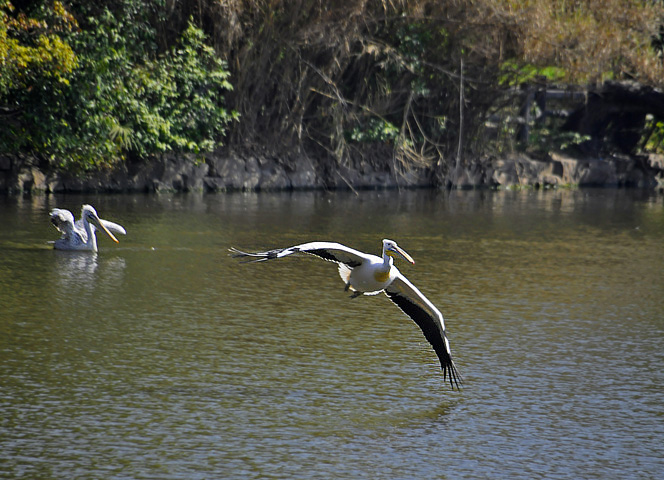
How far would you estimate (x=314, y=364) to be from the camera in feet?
30.2

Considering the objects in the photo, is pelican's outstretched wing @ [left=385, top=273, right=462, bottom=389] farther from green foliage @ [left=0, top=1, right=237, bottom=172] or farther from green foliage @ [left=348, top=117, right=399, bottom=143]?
green foliage @ [left=348, top=117, right=399, bottom=143]

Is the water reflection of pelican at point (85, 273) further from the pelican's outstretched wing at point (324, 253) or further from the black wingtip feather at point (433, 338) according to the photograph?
the black wingtip feather at point (433, 338)

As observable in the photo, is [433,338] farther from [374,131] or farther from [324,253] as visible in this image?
[374,131]

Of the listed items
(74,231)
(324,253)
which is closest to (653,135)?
(74,231)

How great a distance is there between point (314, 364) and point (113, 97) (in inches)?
558

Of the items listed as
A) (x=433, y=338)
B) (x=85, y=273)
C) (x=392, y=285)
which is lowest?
Result: (x=85, y=273)

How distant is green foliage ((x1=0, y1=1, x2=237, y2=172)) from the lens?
823 inches

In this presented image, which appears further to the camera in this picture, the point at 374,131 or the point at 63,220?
the point at 374,131

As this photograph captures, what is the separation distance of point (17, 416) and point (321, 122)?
72.3 ft

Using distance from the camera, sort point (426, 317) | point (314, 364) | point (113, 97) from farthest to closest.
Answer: point (113, 97)
point (314, 364)
point (426, 317)

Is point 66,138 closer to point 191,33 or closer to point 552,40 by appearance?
point 191,33

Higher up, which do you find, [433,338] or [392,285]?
[392,285]

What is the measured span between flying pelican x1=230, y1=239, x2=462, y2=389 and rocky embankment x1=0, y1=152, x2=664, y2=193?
55.1 ft

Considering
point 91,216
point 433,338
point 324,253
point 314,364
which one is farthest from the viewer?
→ point 91,216
